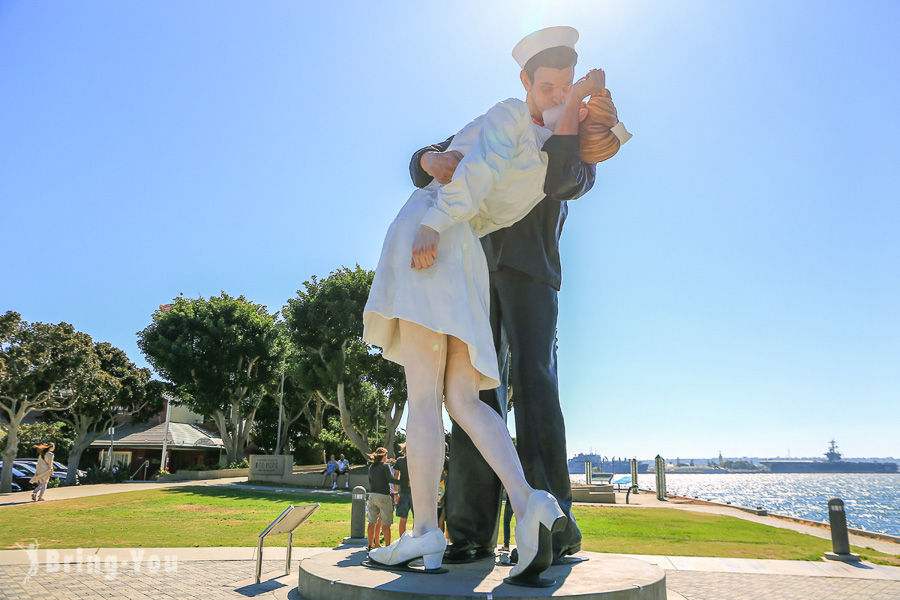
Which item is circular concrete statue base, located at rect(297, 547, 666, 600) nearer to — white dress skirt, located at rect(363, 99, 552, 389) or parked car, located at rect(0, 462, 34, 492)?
white dress skirt, located at rect(363, 99, 552, 389)

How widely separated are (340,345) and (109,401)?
12540 millimetres

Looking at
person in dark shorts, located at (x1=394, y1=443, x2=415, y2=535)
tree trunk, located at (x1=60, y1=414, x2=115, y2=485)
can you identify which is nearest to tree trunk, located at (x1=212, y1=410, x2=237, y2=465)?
tree trunk, located at (x1=60, y1=414, x2=115, y2=485)

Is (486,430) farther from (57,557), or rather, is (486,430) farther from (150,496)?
(150,496)

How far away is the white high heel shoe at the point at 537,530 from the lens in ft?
8.55

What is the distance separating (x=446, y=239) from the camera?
134 inches

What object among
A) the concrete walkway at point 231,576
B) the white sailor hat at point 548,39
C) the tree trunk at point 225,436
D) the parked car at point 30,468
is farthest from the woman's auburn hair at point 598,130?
the tree trunk at point 225,436

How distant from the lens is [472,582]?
2922 millimetres

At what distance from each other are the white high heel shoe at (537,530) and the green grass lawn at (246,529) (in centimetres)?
726

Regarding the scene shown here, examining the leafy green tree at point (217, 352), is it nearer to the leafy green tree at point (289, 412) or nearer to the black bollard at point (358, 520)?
the leafy green tree at point (289, 412)

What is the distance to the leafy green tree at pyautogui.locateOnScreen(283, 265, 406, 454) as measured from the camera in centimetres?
2881

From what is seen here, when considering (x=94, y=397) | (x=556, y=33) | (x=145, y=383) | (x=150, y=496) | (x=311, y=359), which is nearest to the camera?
(x=556, y=33)

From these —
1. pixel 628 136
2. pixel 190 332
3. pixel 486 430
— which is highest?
pixel 190 332

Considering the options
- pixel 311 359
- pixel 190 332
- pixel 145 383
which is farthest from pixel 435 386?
pixel 145 383

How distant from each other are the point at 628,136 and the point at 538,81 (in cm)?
77
